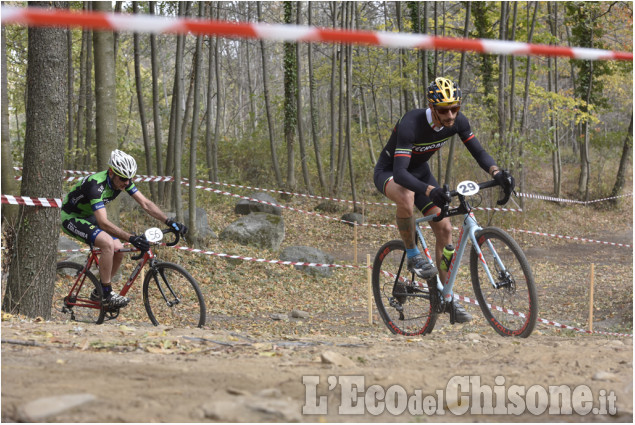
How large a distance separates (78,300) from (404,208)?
4.30 meters

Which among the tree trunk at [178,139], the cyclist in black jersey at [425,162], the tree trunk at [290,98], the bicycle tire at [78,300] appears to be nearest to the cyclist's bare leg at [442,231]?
the cyclist in black jersey at [425,162]

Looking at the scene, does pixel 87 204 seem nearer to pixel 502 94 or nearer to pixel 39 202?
pixel 39 202

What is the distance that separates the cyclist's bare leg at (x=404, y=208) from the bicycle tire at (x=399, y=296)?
12.4 inches

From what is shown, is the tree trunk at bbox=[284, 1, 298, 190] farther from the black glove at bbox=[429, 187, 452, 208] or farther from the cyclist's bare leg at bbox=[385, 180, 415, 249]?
the black glove at bbox=[429, 187, 452, 208]

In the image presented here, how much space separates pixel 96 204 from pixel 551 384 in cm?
512

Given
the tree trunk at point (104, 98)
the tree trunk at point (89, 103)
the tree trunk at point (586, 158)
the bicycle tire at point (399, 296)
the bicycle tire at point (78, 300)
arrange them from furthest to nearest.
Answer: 1. the tree trunk at point (586, 158)
2. the tree trunk at point (89, 103)
3. the tree trunk at point (104, 98)
4. the bicycle tire at point (78, 300)
5. the bicycle tire at point (399, 296)

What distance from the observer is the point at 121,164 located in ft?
22.4

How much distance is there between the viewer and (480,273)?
5332mm

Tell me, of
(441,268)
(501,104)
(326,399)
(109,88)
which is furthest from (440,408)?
(501,104)

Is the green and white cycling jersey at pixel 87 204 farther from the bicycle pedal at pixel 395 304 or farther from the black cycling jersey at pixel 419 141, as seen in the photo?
the black cycling jersey at pixel 419 141

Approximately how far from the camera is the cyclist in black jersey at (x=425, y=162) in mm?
5164

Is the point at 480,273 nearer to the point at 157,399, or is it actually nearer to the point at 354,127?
the point at 157,399

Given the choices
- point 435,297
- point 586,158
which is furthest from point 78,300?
point 586,158

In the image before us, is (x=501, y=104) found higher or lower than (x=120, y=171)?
higher
